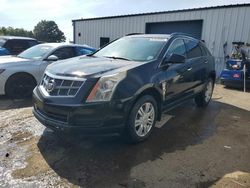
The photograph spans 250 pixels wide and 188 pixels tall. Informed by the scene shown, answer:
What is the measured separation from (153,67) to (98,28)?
14492mm

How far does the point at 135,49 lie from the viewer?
4.51 metres

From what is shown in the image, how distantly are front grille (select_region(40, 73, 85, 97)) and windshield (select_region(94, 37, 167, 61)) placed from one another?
1.25m

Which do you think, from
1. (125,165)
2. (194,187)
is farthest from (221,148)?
(125,165)

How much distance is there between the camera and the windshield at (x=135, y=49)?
4.24 metres

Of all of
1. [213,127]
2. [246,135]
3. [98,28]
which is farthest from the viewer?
[98,28]

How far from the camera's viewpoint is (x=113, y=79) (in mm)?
3348

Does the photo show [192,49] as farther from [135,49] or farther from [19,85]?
[19,85]

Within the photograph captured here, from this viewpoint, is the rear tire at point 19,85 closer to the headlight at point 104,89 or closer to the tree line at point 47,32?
the headlight at point 104,89

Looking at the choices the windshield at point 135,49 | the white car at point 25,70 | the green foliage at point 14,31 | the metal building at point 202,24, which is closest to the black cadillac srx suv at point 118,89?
the windshield at point 135,49

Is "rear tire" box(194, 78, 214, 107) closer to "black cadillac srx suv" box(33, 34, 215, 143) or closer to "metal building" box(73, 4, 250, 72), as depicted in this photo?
"black cadillac srx suv" box(33, 34, 215, 143)

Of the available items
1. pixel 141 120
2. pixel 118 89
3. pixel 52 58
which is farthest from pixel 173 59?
pixel 52 58

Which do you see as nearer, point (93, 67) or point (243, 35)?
point (93, 67)

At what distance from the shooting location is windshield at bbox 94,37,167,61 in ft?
13.9

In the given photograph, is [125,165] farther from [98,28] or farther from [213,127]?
[98,28]
